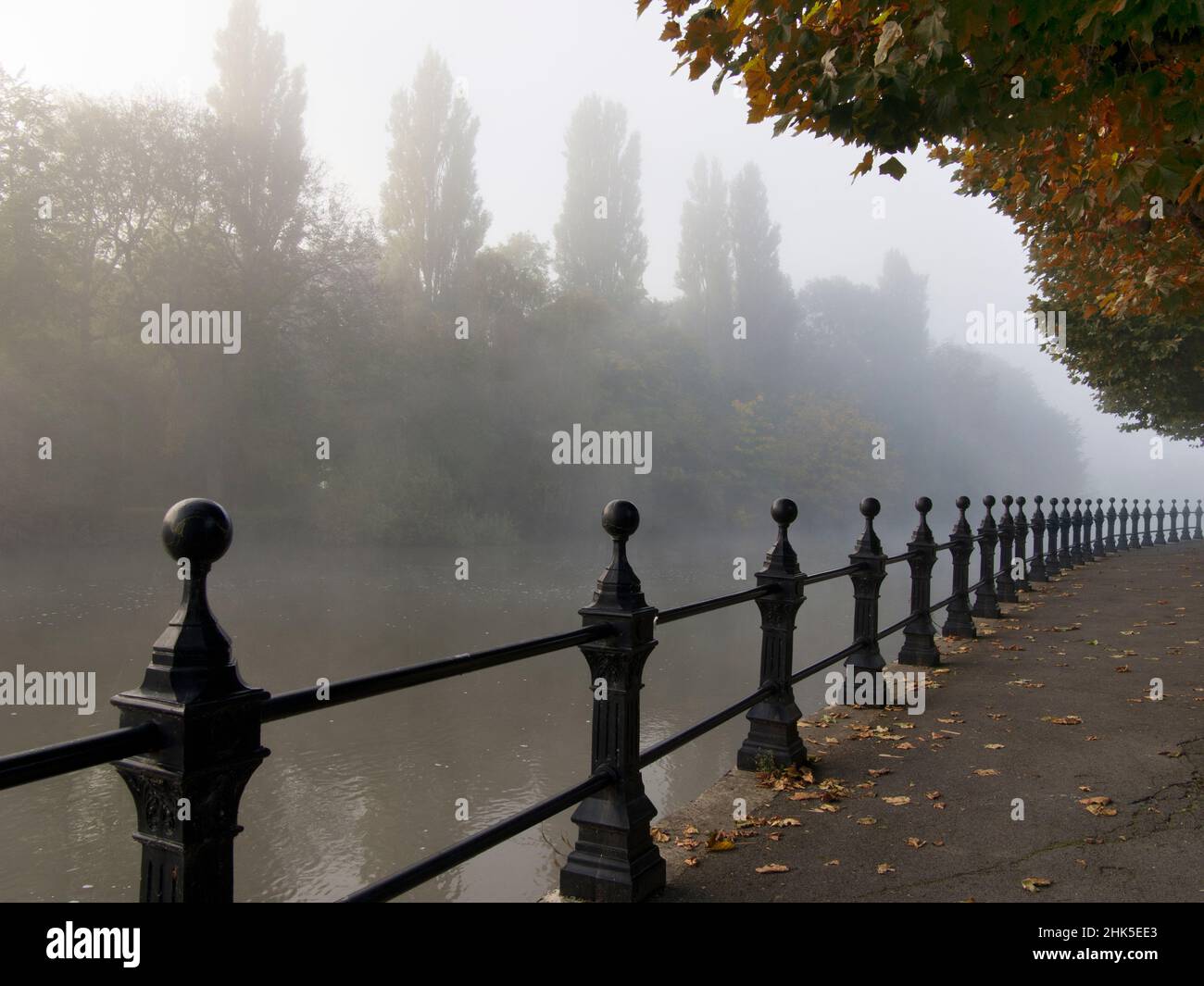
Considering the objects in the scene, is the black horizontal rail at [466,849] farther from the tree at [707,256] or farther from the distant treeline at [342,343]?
the tree at [707,256]

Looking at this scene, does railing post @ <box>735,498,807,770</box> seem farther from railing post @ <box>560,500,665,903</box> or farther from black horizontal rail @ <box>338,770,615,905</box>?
black horizontal rail @ <box>338,770,615,905</box>

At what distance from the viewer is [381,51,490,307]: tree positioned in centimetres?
4759

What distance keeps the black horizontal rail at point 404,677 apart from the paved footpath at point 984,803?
129 cm

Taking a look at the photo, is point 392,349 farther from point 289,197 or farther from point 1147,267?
point 1147,267

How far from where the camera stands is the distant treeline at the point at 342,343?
3241 cm

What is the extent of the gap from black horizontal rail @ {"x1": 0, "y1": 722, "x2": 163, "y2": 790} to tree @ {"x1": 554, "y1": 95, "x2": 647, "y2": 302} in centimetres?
5758

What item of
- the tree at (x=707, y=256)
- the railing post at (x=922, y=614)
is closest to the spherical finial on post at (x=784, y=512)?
the railing post at (x=922, y=614)

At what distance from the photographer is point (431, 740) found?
16.2 m

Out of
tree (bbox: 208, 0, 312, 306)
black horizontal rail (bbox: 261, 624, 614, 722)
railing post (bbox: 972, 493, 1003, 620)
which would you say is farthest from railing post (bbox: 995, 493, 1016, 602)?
tree (bbox: 208, 0, 312, 306)

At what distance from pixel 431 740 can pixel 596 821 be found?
12973 mm

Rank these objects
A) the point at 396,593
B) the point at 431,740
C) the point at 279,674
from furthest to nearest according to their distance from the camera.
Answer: the point at 396,593 → the point at 279,674 → the point at 431,740

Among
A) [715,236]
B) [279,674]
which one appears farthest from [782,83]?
[715,236]

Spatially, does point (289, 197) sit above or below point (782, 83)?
above

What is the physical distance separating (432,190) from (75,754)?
165 ft
